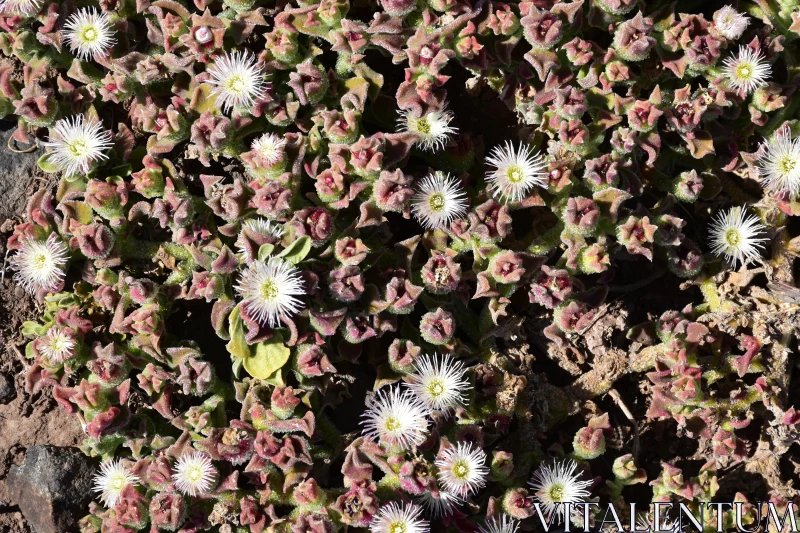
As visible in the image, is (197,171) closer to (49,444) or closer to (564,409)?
(49,444)

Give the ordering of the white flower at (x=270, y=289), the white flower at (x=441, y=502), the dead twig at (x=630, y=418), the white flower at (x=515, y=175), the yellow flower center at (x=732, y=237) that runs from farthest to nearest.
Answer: the dead twig at (x=630, y=418) → the yellow flower center at (x=732, y=237) → the white flower at (x=515, y=175) → the white flower at (x=441, y=502) → the white flower at (x=270, y=289)

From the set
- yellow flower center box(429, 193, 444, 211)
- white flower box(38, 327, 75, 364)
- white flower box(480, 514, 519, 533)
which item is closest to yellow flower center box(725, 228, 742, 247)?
yellow flower center box(429, 193, 444, 211)

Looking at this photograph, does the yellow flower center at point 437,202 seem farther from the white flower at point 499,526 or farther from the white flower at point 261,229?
the white flower at point 499,526

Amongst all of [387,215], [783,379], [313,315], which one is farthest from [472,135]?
[783,379]

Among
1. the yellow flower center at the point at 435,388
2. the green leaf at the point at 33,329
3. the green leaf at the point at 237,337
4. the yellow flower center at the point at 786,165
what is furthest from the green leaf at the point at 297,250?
the yellow flower center at the point at 786,165

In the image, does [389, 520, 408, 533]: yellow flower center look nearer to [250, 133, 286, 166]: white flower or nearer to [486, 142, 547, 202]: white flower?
[486, 142, 547, 202]: white flower
